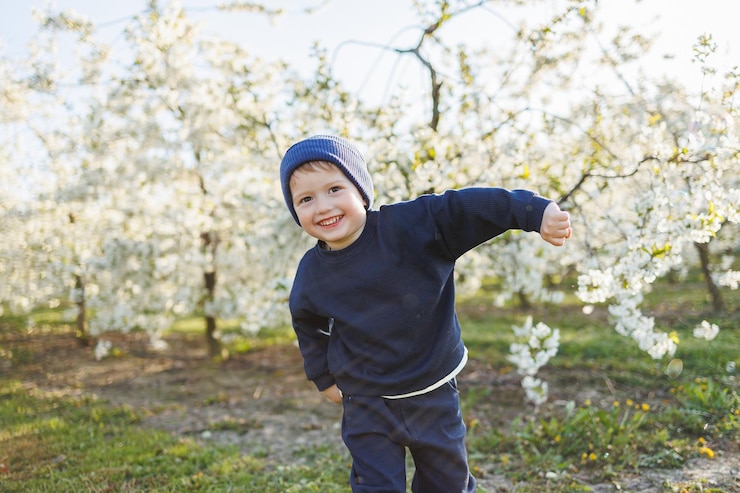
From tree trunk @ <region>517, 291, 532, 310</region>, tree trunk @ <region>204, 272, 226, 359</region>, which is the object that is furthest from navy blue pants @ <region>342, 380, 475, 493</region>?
tree trunk @ <region>517, 291, 532, 310</region>

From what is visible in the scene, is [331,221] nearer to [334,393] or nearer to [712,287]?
[334,393]

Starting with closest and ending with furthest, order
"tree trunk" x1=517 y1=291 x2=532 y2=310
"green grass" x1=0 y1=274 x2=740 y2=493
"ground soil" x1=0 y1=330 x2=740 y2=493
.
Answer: "ground soil" x1=0 y1=330 x2=740 y2=493, "green grass" x1=0 y1=274 x2=740 y2=493, "tree trunk" x1=517 y1=291 x2=532 y2=310

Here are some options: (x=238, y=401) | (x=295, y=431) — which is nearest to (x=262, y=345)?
(x=238, y=401)

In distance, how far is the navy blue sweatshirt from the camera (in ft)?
6.88

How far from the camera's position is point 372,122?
5.18 meters

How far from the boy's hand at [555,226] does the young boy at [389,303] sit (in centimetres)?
22

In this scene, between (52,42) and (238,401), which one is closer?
(238,401)

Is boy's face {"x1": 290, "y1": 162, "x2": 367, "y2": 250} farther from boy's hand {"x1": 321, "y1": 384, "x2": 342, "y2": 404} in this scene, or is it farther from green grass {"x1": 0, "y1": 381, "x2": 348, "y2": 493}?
green grass {"x1": 0, "y1": 381, "x2": 348, "y2": 493}

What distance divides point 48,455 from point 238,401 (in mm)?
2009

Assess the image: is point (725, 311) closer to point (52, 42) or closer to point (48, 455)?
point (48, 455)

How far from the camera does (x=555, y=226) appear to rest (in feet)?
6.02

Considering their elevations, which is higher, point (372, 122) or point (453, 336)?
point (372, 122)

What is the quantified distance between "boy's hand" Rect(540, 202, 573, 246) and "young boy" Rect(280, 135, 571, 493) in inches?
8.6

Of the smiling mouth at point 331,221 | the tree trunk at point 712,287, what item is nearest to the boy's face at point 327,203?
the smiling mouth at point 331,221
